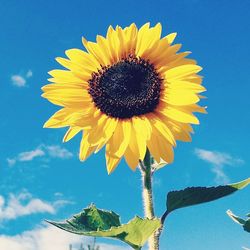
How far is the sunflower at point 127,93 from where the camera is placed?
3.09 m

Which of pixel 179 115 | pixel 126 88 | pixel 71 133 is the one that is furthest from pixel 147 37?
pixel 71 133

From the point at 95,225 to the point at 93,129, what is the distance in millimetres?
670

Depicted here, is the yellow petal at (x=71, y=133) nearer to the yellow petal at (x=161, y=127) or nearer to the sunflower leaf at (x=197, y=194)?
the yellow petal at (x=161, y=127)

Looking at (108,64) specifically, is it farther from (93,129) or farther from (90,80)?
(93,129)

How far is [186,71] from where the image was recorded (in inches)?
125

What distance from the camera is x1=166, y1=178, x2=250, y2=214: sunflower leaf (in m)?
2.64

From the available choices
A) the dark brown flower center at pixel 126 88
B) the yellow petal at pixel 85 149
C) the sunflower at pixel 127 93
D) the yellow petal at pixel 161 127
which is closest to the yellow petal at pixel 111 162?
the sunflower at pixel 127 93

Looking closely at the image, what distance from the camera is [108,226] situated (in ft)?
9.30

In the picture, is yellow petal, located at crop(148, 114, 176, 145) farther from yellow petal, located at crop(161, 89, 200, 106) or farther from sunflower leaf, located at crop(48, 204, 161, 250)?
sunflower leaf, located at crop(48, 204, 161, 250)

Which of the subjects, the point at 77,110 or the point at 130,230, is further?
the point at 77,110

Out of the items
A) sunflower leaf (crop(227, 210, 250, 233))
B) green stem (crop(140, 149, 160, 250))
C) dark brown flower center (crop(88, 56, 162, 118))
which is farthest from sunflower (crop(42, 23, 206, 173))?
sunflower leaf (crop(227, 210, 250, 233))

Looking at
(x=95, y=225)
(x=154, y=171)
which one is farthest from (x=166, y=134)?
(x=95, y=225)

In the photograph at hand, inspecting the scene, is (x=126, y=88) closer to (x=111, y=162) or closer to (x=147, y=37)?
(x=147, y=37)

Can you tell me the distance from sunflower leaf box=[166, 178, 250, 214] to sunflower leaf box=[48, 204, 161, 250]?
0.30 m
